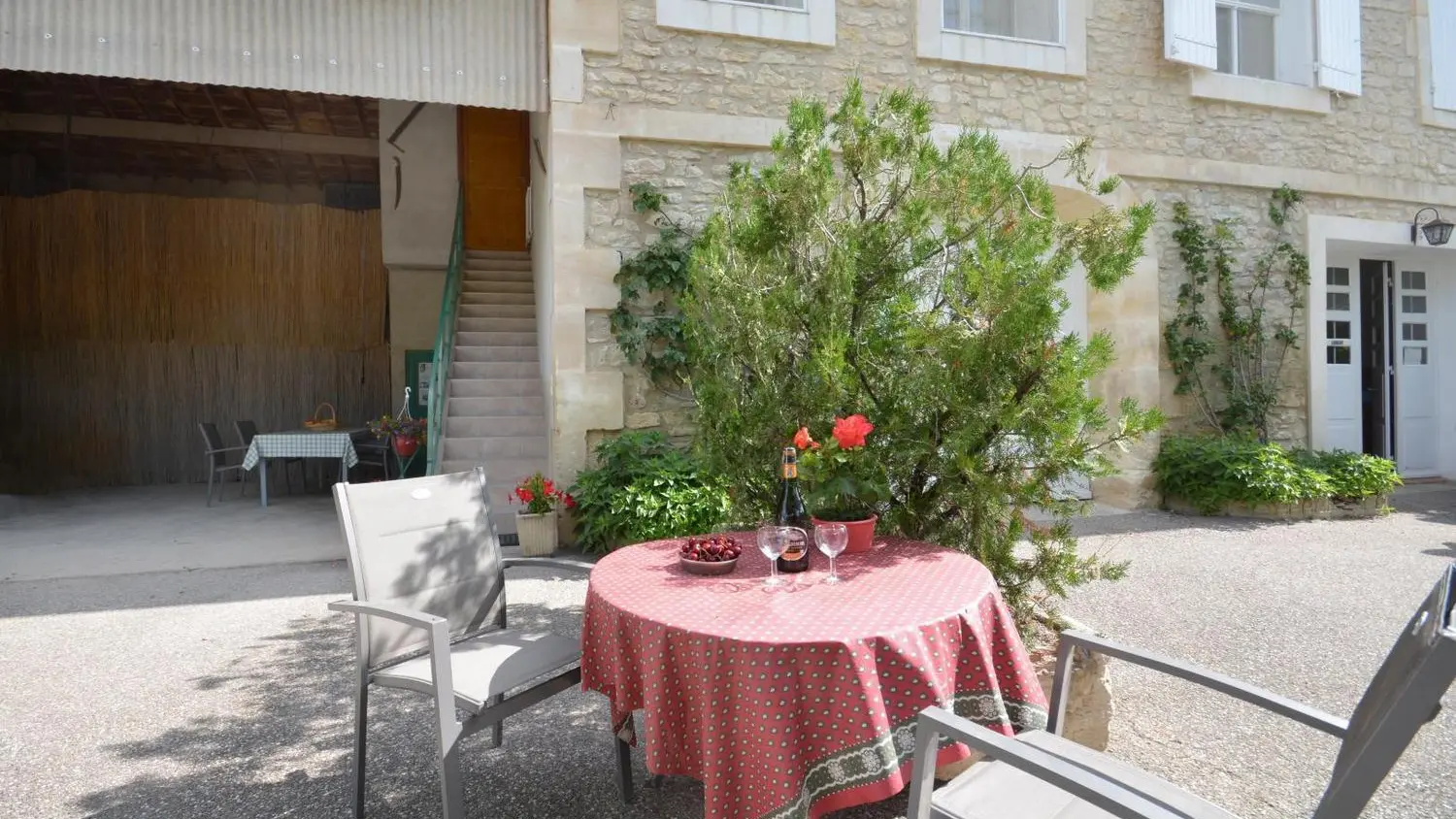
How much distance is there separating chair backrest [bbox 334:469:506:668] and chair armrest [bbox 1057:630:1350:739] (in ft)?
5.32

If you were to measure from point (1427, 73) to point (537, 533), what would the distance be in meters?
9.10

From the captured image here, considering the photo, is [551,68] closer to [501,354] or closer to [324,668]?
[501,354]

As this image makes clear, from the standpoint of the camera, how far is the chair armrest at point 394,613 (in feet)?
6.01

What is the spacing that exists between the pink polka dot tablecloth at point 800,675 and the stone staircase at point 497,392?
388 centimetres

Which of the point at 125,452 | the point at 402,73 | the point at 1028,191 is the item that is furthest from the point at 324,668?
the point at 125,452

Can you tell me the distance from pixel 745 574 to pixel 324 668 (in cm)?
213

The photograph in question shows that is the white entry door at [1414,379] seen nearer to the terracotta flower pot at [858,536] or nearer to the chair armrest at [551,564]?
the terracotta flower pot at [858,536]

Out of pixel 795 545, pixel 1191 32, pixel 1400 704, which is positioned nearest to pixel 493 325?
pixel 795 545

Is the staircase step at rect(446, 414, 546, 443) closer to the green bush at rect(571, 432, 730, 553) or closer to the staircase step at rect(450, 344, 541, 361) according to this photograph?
the staircase step at rect(450, 344, 541, 361)

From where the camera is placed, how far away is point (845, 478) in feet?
7.63

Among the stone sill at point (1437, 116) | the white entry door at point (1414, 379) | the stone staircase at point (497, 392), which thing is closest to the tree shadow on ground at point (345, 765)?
the stone staircase at point (497, 392)

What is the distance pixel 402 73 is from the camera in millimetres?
5328

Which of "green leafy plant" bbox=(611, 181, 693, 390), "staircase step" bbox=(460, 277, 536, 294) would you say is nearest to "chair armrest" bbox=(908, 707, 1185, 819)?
"green leafy plant" bbox=(611, 181, 693, 390)

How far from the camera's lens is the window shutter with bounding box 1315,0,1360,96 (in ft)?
22.6
